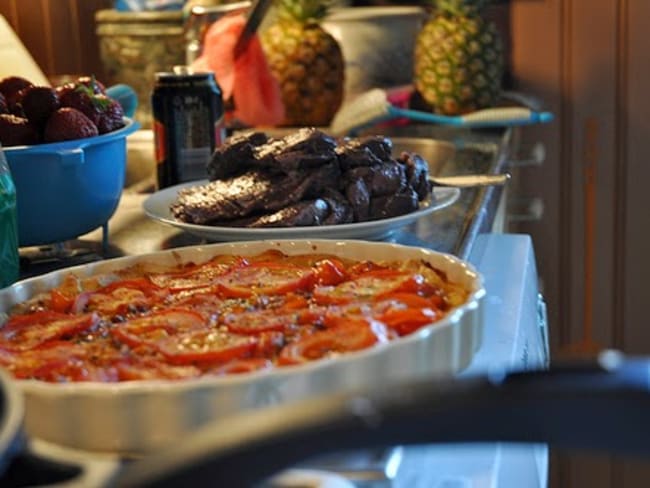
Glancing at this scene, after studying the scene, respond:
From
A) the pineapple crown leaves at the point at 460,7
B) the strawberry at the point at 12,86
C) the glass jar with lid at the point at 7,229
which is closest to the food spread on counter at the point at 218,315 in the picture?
the glass jar with lid at the point at 7,229

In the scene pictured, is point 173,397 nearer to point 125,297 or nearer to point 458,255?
point 125,297

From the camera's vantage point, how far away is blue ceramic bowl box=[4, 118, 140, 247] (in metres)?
1.14

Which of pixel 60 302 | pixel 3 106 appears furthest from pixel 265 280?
pixel 3 106

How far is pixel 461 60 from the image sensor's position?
2123 mm

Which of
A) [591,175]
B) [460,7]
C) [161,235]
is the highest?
[460,7]

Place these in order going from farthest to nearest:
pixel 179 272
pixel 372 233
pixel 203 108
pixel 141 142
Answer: pixel 141 142, pixel 203 108, pixel 372 233, pixel 179 272

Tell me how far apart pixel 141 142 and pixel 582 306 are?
41.0 inches

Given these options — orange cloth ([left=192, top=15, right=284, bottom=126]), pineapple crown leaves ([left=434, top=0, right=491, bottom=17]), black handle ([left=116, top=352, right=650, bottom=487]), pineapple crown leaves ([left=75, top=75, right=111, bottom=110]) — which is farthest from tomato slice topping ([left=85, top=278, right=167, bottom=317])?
pineapple crown leaves ([left=434, top=0, right=491, bottom=17])

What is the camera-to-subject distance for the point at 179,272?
3.26ft

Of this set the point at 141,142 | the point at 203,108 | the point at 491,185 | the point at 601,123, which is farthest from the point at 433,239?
the point at 601,123

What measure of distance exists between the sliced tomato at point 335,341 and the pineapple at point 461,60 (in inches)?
55.6

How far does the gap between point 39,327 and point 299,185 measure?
41cm

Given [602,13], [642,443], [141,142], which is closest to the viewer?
[642,443]

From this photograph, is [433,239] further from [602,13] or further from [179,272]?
[602,13]
